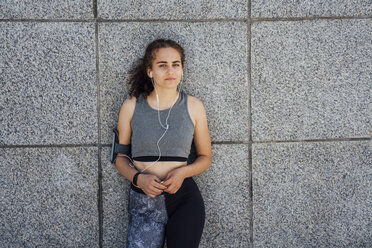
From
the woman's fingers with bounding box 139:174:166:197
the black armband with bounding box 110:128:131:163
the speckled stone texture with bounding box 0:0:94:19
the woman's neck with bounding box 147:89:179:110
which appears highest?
the speckled stone texture with bounding box 0:0:94:19

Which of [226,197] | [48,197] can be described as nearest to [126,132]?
[48,197]

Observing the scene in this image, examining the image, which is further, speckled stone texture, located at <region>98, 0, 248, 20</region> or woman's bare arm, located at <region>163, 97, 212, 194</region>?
speckled stone texture, located at <region>98, 0, 248, 20</region>

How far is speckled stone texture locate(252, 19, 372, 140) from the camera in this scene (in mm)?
2959

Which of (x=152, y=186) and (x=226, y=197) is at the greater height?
(x=152, y=186)

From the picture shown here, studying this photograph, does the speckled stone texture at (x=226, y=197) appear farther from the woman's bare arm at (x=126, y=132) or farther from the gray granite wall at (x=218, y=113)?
the woman's bare arm at (x=126, y=132)

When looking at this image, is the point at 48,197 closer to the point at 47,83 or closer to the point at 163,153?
the point at 47,83

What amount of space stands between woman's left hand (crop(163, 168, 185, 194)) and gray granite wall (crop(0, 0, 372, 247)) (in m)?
0.58

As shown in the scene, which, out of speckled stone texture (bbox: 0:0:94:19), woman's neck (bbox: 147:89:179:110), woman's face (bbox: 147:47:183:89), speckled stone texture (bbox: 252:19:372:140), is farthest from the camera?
speckled stone texture (bbox: 252:19:372:140)

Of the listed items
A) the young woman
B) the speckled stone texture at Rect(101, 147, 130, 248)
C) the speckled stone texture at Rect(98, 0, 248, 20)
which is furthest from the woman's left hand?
the speckled stone texture at Rect(98, 0, 248, 20)

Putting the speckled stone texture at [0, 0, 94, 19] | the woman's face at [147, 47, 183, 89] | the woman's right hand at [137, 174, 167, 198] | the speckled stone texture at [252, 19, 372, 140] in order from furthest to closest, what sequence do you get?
the speckled stone texture at [252, 19, 372, 140] < the speckled stone texture at [0, 0, 94, 19] < the woman's face at [147, 47, 183, 89] < the woman's right hand at [137, 174, 167, 198]

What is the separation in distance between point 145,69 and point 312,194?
6.65 ft

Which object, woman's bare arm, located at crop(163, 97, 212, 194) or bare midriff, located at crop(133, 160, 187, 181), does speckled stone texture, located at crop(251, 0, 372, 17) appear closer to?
woman's bare arm, located at crop(163, 97, 212, 194)

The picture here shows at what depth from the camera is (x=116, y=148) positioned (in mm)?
2758

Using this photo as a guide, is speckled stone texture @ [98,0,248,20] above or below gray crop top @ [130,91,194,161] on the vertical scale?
above
